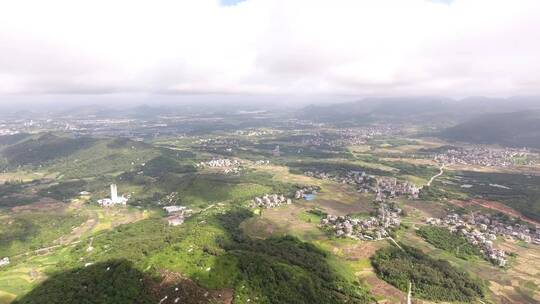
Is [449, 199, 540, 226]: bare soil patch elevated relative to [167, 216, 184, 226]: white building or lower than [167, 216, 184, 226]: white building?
lower

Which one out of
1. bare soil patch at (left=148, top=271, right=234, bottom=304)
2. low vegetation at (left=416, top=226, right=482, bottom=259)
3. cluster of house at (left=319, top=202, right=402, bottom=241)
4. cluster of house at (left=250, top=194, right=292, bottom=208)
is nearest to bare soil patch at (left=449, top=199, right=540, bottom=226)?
cluster of house at (left=319, top=202, right=402, bottom=241)

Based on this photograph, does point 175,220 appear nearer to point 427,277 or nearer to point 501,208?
point 427,277

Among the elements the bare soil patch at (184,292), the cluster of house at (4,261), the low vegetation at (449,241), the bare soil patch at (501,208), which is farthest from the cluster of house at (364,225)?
the cluster of house at (4,261)

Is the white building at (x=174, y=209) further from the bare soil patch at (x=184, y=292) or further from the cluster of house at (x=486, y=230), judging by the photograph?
the cluster of house at (x=486, y=230)

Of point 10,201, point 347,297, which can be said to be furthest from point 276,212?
point 10,201

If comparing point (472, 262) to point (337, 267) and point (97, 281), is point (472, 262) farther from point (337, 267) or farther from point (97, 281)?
point (97, 281)

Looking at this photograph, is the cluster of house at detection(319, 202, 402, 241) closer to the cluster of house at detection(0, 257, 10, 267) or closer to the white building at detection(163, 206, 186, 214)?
the white building at detection(163, 206, 186, 214)
